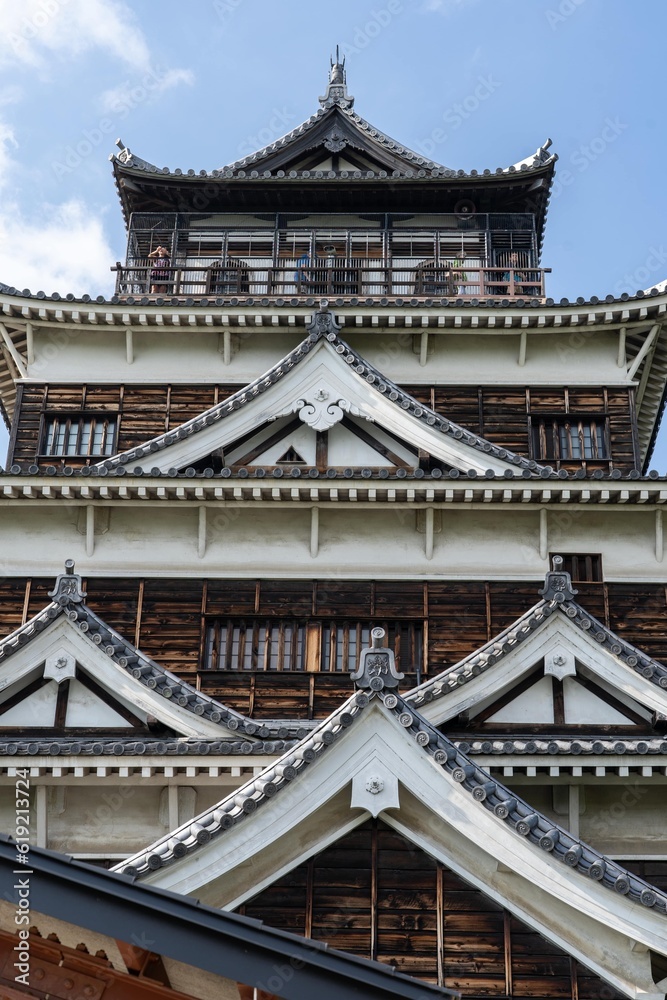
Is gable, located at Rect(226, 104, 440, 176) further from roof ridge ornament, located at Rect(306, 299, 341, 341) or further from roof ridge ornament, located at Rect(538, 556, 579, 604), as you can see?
roof ridge ornament, located at Rect(538, 556, 579, 604)

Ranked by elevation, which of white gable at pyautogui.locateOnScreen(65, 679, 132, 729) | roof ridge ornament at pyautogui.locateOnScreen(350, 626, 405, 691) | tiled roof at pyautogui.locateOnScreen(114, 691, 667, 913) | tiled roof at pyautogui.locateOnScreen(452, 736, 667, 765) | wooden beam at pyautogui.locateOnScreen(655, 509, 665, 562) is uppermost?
wooden beam at pyautogui.locateOnScreen(655, 509, 665, 562)

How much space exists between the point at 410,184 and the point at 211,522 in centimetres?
915

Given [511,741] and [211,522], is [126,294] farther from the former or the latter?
[511,741]

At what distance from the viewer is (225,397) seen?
20109 millimetres

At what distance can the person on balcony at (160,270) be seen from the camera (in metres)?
21.6

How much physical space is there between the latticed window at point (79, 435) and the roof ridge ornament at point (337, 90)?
10.0 meters

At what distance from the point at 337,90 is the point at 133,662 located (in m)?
18.2

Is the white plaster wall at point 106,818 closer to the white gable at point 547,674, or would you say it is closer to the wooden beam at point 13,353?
the white gable at point 547,674

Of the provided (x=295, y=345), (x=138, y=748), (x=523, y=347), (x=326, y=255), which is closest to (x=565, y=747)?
(x=138, y=748)

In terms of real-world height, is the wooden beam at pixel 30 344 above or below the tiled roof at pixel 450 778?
above

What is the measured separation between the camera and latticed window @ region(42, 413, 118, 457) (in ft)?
65.3

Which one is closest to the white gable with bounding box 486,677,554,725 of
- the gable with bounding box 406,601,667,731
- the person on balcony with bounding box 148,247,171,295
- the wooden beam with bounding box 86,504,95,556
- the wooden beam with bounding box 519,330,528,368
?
the gable with bounding box 406,601,667,731

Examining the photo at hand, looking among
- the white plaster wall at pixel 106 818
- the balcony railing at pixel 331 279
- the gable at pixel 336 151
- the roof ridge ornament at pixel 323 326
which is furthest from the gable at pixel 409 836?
the gable at pixel 336 151

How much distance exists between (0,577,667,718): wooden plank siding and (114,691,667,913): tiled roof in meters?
6.57
